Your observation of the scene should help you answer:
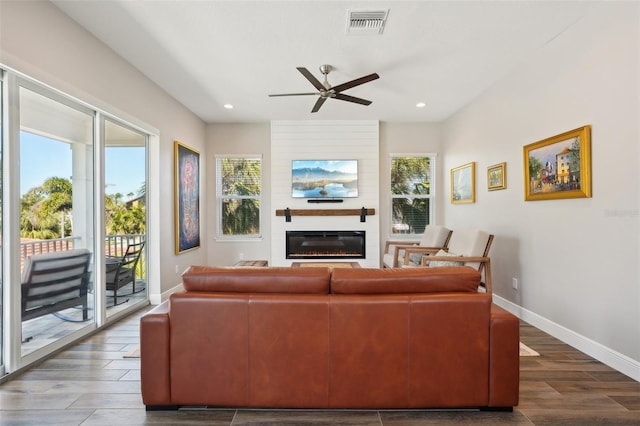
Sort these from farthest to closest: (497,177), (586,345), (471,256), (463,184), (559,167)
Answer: (463,184)
(497,177)
(471,256)
(559,167)
(586,345)

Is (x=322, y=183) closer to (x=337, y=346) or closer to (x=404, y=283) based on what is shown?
(x=404, y=283)

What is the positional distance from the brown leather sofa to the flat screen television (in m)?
3.95

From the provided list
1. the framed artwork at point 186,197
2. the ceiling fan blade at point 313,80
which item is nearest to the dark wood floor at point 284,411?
the framed artwork at point 186,197

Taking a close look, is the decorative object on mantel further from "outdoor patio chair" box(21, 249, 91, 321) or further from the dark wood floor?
the dark wood floor

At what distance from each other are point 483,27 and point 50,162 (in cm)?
374

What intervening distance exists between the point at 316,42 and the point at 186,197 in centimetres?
306

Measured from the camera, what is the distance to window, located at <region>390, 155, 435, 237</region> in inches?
233

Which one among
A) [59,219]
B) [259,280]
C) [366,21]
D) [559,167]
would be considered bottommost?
[259,280]

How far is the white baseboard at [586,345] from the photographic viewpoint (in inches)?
88.5

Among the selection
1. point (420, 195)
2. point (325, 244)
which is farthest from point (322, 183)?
point (420, 195)

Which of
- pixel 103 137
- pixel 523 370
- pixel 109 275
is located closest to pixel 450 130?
pixel 523 370

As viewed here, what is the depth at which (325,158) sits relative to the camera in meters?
5.67

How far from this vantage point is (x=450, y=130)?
17.8 ft

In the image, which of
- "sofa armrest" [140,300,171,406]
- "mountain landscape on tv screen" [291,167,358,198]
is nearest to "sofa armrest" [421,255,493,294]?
"mountain landscape on tv screen" [291,167,358,198]
